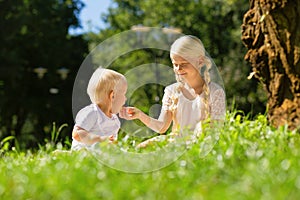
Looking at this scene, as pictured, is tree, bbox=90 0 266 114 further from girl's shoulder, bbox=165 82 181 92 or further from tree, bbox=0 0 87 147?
girl's shoulder, bbox=165 82 181 92

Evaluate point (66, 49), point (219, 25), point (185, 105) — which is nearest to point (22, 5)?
point (66, 49)

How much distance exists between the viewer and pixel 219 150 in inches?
137

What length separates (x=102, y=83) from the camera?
495 cm

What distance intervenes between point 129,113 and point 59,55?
23873mm

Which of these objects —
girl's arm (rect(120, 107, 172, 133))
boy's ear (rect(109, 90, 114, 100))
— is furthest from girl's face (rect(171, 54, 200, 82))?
boy's ear (rect(109, 90, 114, 100))

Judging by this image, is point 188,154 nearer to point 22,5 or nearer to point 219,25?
point 22,5

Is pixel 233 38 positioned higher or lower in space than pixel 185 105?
lower

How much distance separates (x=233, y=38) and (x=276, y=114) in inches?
1100

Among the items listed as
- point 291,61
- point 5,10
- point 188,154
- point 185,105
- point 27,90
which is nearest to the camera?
point 188,154

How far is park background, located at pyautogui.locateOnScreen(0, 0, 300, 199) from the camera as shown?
2.70 meters

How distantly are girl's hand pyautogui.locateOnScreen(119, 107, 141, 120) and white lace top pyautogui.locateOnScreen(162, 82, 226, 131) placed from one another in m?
0.34

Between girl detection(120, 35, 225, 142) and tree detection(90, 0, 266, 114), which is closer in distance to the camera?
girl detection(120, 35, 225, 142)

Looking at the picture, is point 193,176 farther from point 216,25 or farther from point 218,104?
point 216,25

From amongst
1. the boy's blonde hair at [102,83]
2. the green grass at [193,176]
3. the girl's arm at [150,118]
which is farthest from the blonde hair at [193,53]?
the green grass at [193,176]
